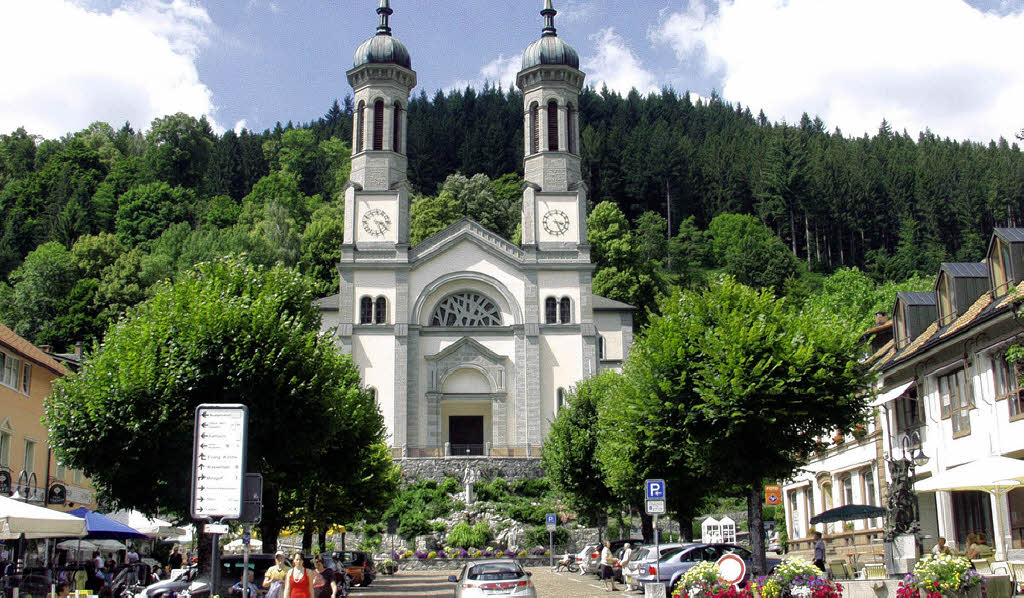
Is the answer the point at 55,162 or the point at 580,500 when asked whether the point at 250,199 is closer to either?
the point at 55,162

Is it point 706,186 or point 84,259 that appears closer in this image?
point 84,259

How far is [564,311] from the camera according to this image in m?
58.6

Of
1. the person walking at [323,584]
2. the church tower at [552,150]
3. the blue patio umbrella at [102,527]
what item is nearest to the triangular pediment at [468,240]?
the church tower at [552,150]

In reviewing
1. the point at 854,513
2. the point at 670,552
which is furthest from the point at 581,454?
the point at 854,513

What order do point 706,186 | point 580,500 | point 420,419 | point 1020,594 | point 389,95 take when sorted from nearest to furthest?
point 1020,594, point 580,500, point 420,419, point 389,95, point 706,186

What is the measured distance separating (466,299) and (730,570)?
43415 millimetres

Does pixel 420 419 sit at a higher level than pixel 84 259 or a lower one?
lower

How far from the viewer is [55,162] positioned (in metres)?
111

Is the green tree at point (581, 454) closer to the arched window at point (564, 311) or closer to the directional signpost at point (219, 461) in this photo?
the arched window at point (564, 311)

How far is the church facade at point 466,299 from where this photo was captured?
187ft

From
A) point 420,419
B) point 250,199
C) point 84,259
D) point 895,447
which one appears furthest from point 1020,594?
point 250,199

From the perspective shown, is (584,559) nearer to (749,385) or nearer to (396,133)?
(749,385)

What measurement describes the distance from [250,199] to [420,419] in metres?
65.6

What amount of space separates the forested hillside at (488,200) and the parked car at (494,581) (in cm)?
5978
